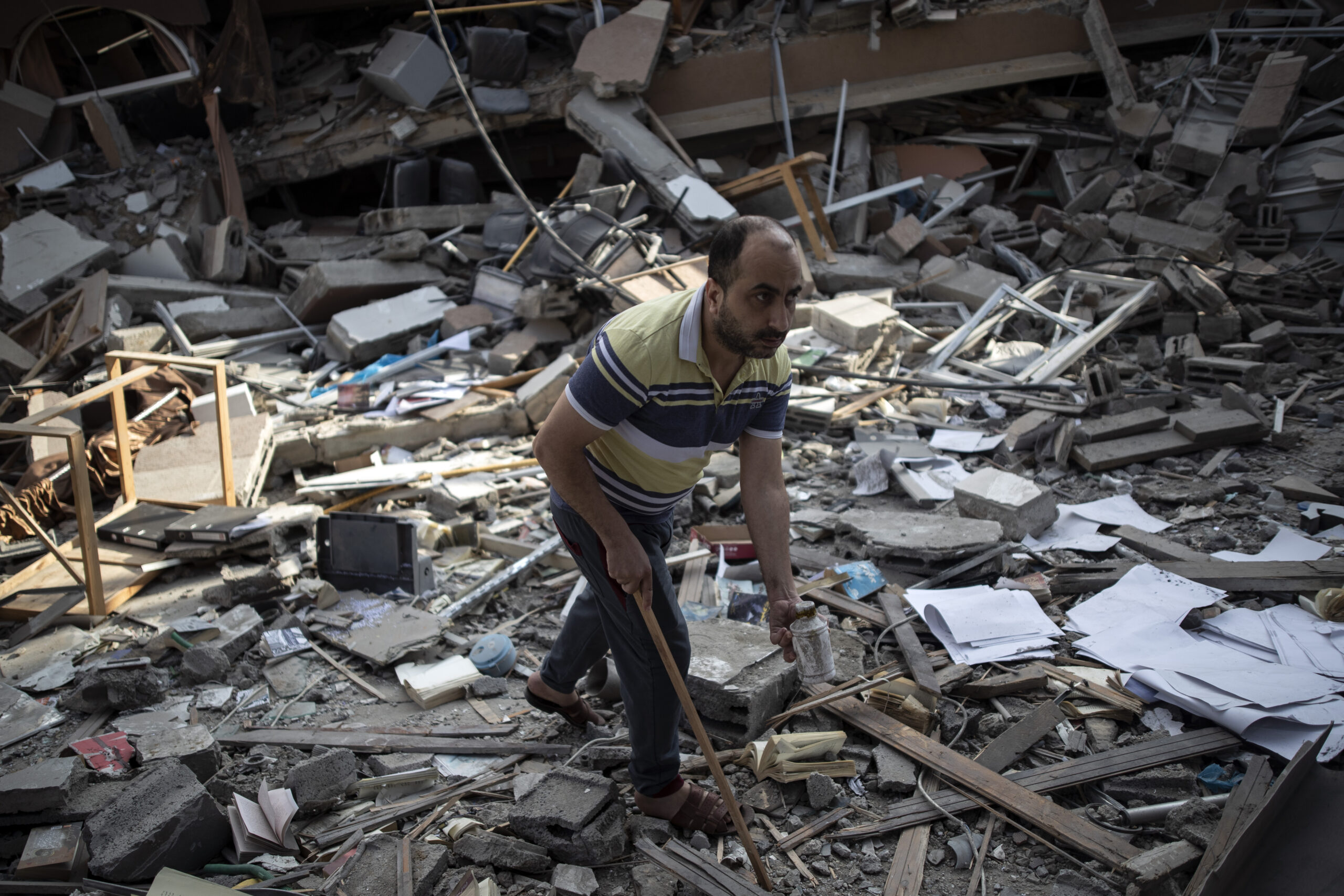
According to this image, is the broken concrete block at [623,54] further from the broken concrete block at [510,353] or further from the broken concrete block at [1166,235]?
the broken concrete block at [1166,235]

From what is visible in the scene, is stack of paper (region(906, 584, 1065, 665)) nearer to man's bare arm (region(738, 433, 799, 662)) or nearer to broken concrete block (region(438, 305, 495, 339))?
man's bare arm (region(738, 433, 799, 662))

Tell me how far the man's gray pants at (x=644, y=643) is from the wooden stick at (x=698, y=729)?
41 millimetres

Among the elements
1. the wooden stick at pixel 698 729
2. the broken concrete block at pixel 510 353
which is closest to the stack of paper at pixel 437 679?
the wooden stick at pixel 698 729

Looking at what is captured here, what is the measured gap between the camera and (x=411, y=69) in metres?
10.4

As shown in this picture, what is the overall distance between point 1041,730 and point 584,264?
6.07 metres

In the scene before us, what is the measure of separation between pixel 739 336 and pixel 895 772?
1750mm

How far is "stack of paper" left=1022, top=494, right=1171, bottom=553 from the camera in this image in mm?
4422

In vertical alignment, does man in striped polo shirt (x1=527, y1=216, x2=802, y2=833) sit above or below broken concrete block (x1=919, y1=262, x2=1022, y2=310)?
above

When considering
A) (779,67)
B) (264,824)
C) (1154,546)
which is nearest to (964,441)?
(1154,546)

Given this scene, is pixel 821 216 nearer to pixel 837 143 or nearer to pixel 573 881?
pixel 837 143

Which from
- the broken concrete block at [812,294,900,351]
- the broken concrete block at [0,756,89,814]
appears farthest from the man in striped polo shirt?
the broken concrete block at [812,294,900,351]

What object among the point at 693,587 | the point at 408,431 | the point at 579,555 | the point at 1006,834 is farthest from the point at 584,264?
the point at 1006,834

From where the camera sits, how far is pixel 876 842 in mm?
2770

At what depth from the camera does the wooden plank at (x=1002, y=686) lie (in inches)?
130
